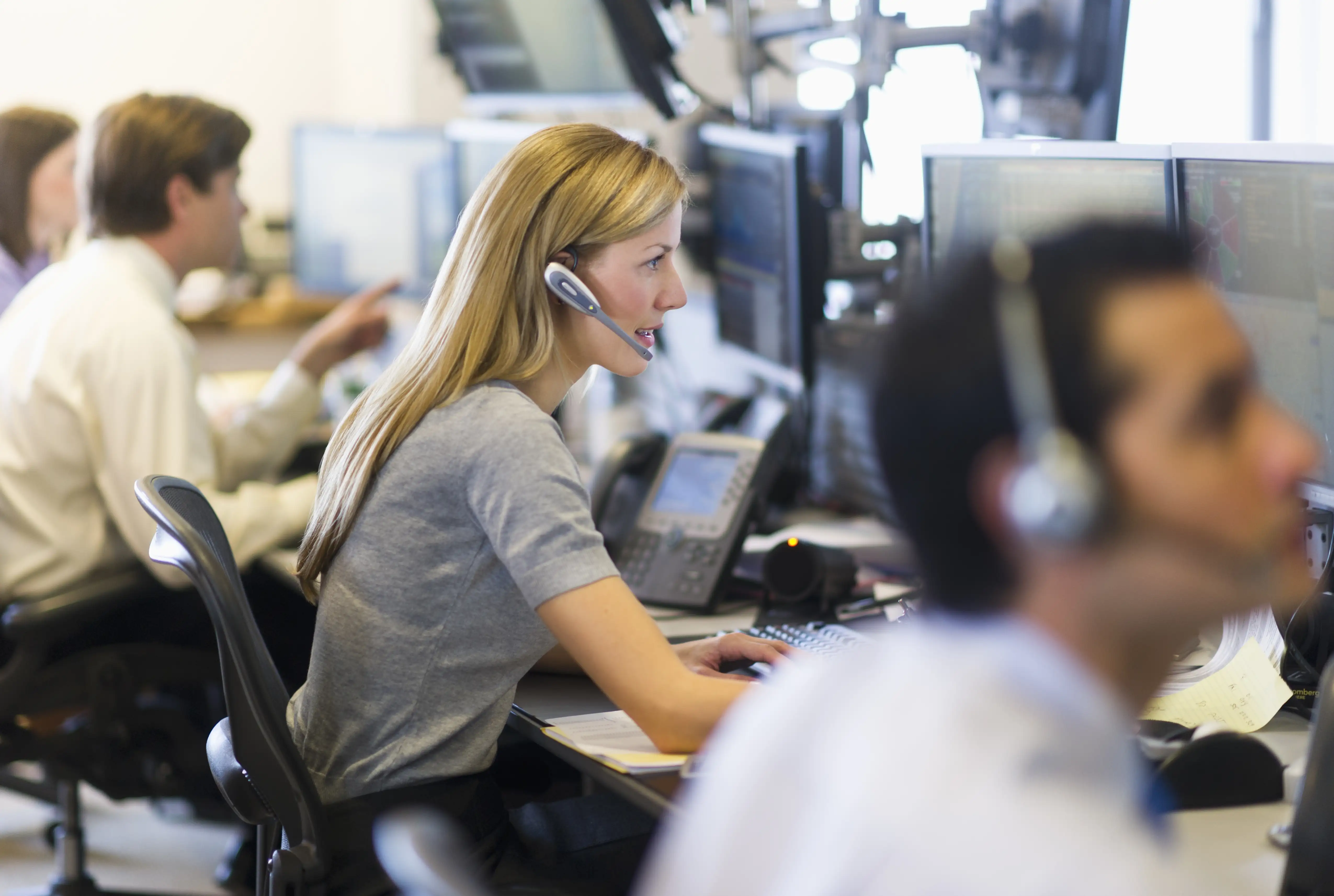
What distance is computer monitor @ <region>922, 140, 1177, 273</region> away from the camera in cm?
138

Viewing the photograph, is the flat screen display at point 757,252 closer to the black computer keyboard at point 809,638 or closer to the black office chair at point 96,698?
the black computer keyboard at point 809,638

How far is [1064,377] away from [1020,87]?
1.56m

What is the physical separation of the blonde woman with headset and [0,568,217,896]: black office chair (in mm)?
698

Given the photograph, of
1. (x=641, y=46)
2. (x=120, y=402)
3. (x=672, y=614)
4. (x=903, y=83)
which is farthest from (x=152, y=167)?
(x=903, y=83)

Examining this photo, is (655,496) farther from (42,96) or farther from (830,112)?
(42,96)

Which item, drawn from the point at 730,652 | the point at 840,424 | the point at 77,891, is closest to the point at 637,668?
the point at 730,652

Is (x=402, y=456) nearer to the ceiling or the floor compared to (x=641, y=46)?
nearer to the floor

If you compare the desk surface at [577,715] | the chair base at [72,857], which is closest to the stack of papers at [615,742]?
the desk surface at [577,715]

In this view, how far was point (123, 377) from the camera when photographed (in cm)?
196

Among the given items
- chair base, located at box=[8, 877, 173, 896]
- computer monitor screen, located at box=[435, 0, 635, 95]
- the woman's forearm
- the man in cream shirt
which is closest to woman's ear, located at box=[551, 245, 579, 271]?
the woman's forearm

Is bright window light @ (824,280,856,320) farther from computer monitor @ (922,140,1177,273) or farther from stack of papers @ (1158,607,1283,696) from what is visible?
stack of papers @ (1158,607,1283,696)

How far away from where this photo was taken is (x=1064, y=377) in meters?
0.60

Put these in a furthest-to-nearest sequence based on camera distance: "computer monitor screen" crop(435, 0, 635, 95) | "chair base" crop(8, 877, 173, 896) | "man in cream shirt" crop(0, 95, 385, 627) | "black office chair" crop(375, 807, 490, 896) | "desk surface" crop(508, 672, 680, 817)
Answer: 1. "computer monitor screen" crop(435, 0, 635, 95)
2. "chair base" crop(8, 877, 173, 896)
3. "man in cream shirt" crop(0, 95, 385, 627)
4. "desk surface" crop(508, 672, 680, 817)
5. "black office chair" crop(375, 807, 490, 896)

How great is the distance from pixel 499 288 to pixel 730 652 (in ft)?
1.40
